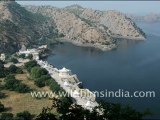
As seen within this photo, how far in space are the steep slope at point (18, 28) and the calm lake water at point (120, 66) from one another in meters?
12.3

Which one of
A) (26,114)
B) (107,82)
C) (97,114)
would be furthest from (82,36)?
(97,114)

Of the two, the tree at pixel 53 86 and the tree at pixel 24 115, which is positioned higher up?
the tree at pixel 24 115

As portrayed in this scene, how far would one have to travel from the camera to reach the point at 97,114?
2083 cm

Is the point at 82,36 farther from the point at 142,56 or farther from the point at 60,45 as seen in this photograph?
the point at 142,56

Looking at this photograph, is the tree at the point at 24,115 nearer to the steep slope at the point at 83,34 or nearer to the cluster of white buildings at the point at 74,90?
the cluster of white buildings at the point at 74,90

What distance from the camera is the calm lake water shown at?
73.5 metres

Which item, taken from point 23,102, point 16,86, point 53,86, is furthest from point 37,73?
point 23,102

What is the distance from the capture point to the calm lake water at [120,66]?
73475 millimetres

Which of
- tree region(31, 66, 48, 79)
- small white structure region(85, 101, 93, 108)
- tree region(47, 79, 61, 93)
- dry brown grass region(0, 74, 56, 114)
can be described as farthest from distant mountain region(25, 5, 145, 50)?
small white structure region(85, 101, 93, 108)

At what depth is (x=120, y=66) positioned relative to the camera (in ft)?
328

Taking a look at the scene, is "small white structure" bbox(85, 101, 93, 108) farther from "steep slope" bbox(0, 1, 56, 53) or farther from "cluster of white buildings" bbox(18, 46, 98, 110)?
"steep slope" bbox(0, 1, 56, 53)

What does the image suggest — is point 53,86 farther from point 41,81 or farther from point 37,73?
point 37,73

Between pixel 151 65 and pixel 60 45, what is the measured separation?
51117mm

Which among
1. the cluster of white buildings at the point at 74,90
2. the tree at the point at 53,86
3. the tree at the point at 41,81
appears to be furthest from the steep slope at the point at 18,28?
the tree at the point at 53,86
